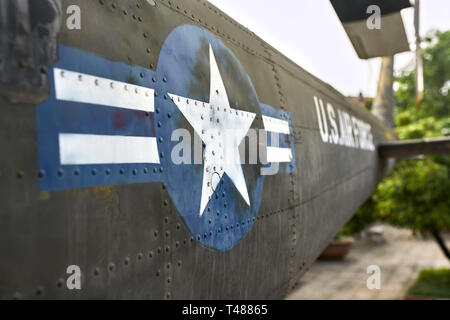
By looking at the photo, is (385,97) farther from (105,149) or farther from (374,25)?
(105,149)

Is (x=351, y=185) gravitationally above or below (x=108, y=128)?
below

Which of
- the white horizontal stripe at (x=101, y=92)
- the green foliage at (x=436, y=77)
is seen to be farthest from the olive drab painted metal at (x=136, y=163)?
the green foliage at (x=436, y=77)

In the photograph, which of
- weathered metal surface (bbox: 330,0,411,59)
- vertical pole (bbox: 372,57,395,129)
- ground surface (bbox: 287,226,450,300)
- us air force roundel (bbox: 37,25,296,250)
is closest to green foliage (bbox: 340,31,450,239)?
ground surface (bbox: 287,226,450,300)

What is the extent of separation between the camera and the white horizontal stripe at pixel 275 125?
2931mm

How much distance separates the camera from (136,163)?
5.49ft

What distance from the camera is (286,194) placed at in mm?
3199

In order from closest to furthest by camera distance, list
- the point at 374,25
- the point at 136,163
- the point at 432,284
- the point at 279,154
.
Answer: the point at 136,163 → the point at 279,154 → the point at 374,25 → the point at 432,284

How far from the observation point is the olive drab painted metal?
129 cm

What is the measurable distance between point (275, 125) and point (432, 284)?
39.0 ft

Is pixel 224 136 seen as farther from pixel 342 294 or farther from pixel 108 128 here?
pixel 342 294

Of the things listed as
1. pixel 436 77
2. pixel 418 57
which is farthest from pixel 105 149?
pixel 436 77
